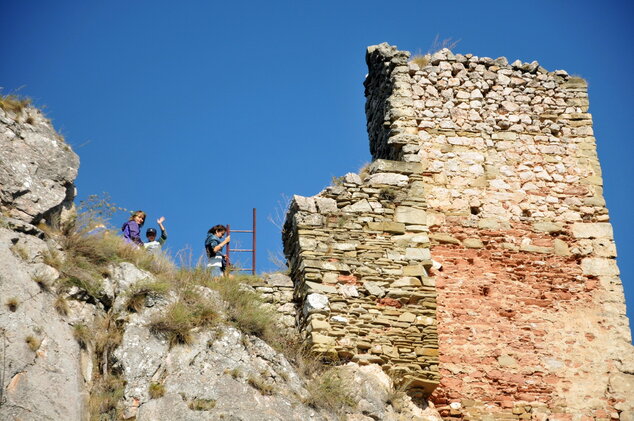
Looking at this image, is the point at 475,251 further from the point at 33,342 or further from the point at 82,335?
the point at 33,342

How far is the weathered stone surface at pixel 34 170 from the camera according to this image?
10.7 m

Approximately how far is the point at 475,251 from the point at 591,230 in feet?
5.54

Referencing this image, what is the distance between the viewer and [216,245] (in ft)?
39.7

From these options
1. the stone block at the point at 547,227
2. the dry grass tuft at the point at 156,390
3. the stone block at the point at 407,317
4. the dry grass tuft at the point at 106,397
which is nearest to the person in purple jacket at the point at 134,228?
the dry grass tuft at the point at 106,397

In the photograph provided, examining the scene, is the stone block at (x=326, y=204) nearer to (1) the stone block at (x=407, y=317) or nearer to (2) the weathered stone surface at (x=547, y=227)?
(1) the stone block at (x=407, y=317)

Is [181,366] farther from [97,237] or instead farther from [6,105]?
[6,105]

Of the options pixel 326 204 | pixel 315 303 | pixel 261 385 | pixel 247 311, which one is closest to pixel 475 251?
pixel 326 204

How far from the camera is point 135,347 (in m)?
9.81

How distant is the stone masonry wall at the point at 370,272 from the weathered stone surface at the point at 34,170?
2830mm

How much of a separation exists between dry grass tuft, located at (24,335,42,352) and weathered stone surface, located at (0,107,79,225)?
190 cm

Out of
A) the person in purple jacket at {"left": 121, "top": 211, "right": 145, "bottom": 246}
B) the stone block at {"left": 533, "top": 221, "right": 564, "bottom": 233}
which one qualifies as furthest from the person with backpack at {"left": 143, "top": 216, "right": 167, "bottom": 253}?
the stone block at {"left": 533, "top": 221, "right": 564, "bottom": 233}

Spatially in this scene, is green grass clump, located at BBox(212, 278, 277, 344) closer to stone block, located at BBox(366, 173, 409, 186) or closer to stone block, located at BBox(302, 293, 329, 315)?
stone block, located at BBox(302, 293, 329, 315)

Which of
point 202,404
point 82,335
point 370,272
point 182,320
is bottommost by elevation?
point 202,404

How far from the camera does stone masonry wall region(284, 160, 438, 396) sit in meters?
10.9
